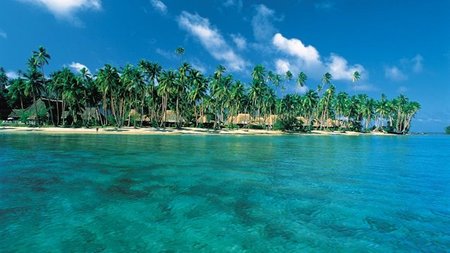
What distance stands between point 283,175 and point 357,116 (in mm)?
108488

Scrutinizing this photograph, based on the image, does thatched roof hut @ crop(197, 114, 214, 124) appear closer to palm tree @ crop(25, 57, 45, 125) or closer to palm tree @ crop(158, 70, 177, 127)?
palm tree @ crop(158, 70, 177, 127)

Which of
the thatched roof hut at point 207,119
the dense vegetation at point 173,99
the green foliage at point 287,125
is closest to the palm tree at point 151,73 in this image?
the dense vegetation at point 173,99

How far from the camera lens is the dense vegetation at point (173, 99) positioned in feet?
209

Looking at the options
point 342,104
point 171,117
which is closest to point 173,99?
point 171,117

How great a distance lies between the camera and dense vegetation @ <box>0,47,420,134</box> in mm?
63688

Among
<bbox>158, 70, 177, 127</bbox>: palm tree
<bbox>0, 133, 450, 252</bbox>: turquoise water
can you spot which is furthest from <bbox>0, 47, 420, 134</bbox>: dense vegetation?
<bbox>0, 133, 450, 252</bbox>: turquoise water

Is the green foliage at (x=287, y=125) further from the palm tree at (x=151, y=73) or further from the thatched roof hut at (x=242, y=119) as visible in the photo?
the palm tree at (x=151, y=73)

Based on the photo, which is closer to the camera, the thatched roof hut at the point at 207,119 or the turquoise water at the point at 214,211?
the turquoise water at the point at 214,211

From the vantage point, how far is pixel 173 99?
82188 mm

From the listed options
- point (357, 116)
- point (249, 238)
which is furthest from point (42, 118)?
point (357, 116)

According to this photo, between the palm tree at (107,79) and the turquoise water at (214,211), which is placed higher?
the palm tree at (107,79)

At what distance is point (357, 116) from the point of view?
114812 mm

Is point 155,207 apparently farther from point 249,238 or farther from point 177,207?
point 249,238

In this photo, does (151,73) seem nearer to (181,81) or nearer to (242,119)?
(181,81)
